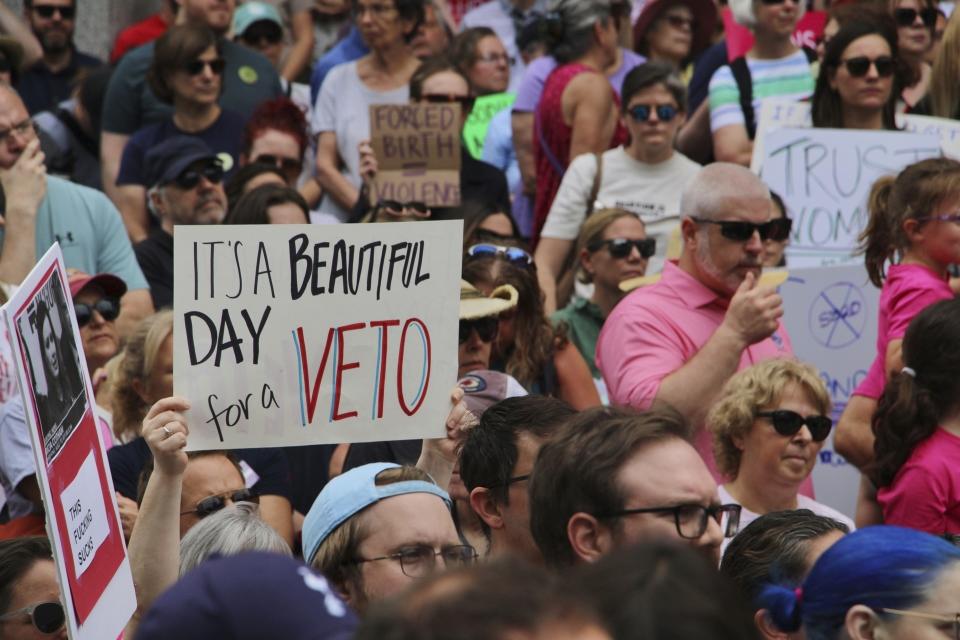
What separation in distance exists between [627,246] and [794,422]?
1.82 metres

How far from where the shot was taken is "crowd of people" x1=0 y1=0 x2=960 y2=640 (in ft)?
10.2

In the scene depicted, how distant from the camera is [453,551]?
3.83 m

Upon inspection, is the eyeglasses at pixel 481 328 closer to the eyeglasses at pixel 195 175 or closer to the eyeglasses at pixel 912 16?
the eyeglasses at pixel 195 175

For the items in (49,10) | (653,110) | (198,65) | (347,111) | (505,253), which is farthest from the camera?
(49,10)

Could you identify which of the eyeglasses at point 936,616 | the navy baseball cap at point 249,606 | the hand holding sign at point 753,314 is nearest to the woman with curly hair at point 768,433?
the hand holding sign at point 753,314

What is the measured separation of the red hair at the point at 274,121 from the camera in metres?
8.66

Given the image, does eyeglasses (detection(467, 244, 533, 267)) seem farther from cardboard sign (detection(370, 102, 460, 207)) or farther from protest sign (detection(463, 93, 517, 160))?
protest sign (detection(463, 93, 517, 160))

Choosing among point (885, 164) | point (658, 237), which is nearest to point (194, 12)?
point (658, 237)

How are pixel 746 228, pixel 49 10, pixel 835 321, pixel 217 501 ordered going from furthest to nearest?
pixel 49 10
pixel 835 321
pixel 746 228
pixel 217 501

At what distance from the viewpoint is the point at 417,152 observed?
8.39m

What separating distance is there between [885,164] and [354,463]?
3.38m

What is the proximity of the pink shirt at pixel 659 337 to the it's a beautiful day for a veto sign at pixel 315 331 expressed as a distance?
1.00 metres

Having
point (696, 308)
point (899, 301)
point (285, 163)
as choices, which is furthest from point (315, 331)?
point (285, 163)

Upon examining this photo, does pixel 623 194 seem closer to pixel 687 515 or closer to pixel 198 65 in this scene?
pixel 198 65
